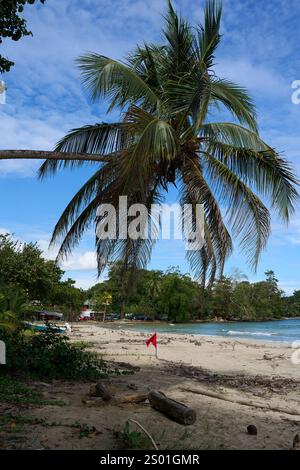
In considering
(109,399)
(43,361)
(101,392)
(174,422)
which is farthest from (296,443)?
(43,361)

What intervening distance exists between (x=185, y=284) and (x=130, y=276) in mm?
75012

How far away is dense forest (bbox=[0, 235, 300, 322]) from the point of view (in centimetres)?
3122

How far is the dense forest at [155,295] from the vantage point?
31219mm

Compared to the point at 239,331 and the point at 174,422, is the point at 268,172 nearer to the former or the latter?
the point at 174,422

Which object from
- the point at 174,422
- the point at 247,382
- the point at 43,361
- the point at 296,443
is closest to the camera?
the point at 296,443

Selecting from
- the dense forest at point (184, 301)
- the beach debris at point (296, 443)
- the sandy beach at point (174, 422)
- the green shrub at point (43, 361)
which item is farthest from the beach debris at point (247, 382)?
the dense forest at point (184, 301)

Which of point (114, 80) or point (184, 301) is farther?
point (184, 301)

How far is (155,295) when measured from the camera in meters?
88.3

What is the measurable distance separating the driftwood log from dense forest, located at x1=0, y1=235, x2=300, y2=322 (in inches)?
856

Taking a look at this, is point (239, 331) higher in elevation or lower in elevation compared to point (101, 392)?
lower

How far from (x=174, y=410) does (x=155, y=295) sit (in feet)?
272

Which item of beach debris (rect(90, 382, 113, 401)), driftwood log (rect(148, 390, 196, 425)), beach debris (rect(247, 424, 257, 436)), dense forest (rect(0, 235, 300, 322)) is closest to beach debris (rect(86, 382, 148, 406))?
beach debris (rect(90, 382, 113, 401))

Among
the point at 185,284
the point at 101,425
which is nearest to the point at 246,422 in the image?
the point at 101,425

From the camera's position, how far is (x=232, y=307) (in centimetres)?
9156
